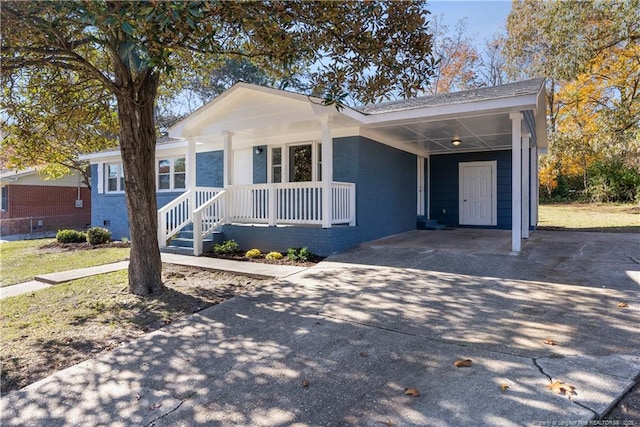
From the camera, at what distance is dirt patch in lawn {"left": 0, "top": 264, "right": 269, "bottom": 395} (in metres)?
3.87

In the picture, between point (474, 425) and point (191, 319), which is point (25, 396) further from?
point (474, 425)

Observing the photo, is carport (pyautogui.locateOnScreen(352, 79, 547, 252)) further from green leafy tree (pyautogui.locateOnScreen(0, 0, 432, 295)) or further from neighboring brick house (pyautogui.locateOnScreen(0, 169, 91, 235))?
neighboring brick house (pyautogui.locateOnScreen(0, 169, 91, 235))

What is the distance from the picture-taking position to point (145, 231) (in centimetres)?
590

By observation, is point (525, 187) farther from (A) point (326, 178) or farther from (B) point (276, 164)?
(B) point (276, 164)

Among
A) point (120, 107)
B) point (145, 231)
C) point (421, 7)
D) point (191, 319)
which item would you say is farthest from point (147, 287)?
point (421, 7)

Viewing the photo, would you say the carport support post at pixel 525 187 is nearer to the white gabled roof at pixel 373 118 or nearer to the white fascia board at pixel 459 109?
the white gabled roof at pixel 373 118

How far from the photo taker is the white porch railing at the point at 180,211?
991 centimetres

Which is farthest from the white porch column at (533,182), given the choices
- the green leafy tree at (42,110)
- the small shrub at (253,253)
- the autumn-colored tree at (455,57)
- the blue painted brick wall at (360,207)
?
the autumn-colored tree at (455,57)

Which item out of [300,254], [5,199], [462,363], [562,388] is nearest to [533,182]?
[300,254]

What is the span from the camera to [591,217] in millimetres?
16250

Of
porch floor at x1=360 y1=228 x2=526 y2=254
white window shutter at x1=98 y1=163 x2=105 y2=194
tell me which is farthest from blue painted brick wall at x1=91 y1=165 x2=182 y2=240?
porch floor at x1=360 y1=228 x2=526 y2=254

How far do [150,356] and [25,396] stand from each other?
3.20ft

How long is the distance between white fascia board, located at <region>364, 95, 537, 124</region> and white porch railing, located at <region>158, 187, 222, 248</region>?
4677 millimetres

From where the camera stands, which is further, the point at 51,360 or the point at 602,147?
the point at 602,147
